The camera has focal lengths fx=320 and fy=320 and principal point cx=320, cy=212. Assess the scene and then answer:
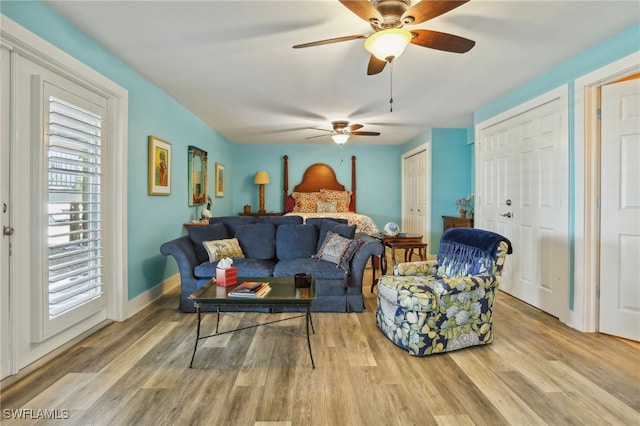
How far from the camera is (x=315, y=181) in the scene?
24.3 feet

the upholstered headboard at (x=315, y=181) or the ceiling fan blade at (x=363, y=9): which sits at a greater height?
the ceiling fan blade at (x=363, y=9)

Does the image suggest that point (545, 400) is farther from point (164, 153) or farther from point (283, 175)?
point (283, 175)

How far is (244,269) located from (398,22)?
250cm

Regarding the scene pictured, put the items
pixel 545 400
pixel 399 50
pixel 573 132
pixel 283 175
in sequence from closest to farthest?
pixel 545 400 → pixel 399 50 → pixel 573 132 → pixel 283 175

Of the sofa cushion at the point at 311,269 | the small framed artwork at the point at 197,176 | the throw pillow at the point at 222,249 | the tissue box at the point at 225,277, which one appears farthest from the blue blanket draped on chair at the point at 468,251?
the small framed artwork at the point at 197,176

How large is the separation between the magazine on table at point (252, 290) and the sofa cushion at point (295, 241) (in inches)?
49.9

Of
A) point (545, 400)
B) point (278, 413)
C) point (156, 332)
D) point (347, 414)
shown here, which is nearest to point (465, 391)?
point (545, 400)

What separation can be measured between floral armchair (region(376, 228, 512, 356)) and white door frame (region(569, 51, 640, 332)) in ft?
3.05

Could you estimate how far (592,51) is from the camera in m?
2.68

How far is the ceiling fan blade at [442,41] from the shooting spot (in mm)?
2018

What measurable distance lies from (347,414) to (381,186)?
6.34 metres

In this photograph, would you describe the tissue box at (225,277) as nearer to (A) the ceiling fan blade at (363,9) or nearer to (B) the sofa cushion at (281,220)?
(B) the sofa cushion at (281,220)

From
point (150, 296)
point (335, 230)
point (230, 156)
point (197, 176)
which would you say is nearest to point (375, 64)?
point (335, 230)

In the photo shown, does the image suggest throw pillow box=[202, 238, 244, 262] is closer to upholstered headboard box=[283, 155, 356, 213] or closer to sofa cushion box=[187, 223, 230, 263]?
sofa cushion box=[187, 223, 230, 263]
